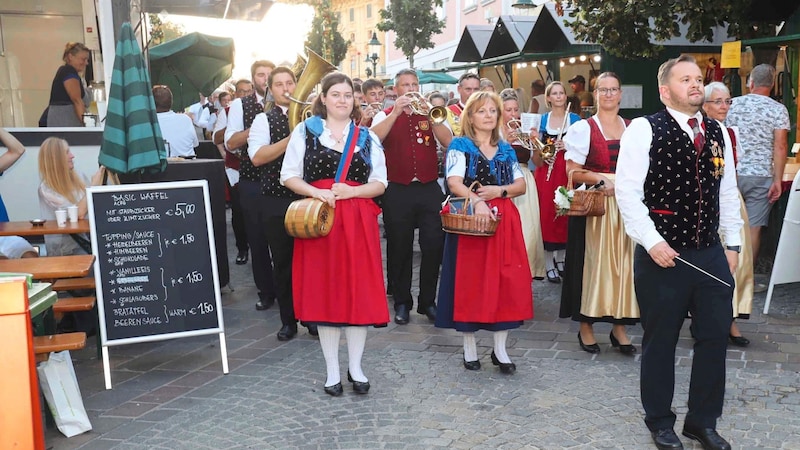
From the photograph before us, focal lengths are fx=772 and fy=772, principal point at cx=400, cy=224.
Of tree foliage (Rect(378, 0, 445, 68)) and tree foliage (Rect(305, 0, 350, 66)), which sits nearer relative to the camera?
tree foliage (Rect(378, 0, 445, 68))

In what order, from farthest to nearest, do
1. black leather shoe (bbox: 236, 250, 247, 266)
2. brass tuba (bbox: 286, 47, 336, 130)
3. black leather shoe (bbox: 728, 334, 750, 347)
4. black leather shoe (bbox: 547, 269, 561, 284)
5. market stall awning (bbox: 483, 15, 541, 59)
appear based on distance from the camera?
1. market stall awning (bbox: 483, 15, 541, 59)
2. black leather shoe (bbox: 236, 250, 247, 266)
3. black leather shoe (bbox: 547, 269, 561, 284)
4. black leather shoe (bbox: 728, 334, 750, 347)
5. brass tuba (bbox: 286, 47, 336, 130)

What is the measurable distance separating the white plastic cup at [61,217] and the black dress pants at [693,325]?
13.2 ft

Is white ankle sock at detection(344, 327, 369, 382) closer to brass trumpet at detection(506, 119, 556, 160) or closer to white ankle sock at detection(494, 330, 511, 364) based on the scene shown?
white ankle sock at detection(494, 330, 511, 364)

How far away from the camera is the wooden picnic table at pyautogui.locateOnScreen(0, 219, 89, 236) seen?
208 inches

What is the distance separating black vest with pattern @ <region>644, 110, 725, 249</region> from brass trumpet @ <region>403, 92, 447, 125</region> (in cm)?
217

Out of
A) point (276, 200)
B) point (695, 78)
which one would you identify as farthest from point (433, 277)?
point (695, 78)

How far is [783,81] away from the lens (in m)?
8.45

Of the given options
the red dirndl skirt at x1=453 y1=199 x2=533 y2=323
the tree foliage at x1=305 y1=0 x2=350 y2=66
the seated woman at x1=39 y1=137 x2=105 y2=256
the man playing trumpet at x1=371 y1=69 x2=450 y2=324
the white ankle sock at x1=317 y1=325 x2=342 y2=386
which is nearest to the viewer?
the white ankle sock at x1=317 y1=325 x2=342 y2=386

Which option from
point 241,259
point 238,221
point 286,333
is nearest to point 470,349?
point 286,333

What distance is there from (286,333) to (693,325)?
128 inches

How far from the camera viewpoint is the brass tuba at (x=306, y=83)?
530 centimetres

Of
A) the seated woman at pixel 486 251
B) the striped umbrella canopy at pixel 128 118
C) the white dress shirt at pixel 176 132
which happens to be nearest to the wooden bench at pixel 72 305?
the striped umbrella canopy at pixel 128 118

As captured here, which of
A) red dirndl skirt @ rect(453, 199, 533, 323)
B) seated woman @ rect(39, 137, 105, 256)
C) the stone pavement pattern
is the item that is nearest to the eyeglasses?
red dirndl skirt @ rect(453, 199, 533, 323)

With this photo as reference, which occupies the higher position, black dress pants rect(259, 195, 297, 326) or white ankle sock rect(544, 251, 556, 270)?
black dress pants rect(259, 195, 297, 326)
